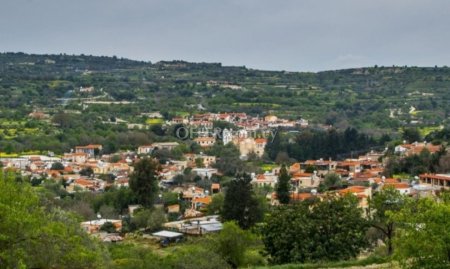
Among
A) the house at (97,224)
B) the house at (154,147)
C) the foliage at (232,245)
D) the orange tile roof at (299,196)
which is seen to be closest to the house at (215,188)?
the orange tile roof at (299,196)

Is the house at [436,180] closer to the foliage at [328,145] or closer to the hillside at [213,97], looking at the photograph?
the foliage at [328,145]

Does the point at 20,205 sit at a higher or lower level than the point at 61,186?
higher

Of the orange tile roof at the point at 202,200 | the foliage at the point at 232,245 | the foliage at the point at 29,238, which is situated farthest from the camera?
the orange tile roof at the point at 202,200

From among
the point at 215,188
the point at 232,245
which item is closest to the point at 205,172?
the point at 215,188

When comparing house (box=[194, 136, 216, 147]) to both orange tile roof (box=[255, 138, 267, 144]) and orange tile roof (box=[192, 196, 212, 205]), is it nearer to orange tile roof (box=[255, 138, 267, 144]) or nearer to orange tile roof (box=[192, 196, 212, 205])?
orange tile roof (box=[255, 138, 267, 144])

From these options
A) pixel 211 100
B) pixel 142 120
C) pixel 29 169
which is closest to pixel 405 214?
pixel 29 169

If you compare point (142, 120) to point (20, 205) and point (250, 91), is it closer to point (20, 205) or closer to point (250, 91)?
point (250, 91)
